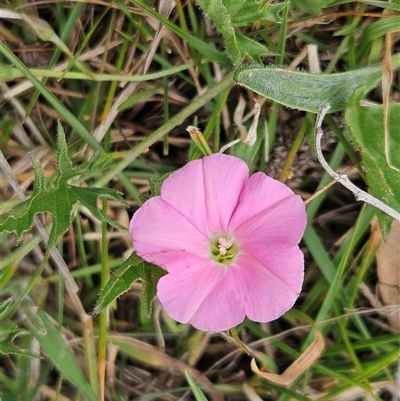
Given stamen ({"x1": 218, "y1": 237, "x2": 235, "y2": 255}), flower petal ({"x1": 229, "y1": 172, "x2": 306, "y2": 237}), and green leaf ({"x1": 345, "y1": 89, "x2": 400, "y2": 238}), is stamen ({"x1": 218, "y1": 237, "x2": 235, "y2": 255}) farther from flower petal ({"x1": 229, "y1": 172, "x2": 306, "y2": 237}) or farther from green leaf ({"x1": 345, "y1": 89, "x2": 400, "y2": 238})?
green leaf ({"x1": 345, "y1": 89, "x2": 400, "y2": 238})

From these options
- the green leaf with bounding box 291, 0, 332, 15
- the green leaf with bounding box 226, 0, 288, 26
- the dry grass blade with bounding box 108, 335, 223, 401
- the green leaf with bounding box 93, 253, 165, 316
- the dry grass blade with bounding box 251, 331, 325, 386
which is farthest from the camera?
the dry grass blade with bounding box 108, 335, 223, 401

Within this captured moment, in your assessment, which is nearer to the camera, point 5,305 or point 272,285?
point 272,285

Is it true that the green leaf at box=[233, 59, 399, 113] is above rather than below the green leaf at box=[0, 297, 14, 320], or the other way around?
above

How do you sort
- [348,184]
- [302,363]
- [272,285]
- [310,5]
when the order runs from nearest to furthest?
[272,285], [348,184], [310,5], [302,363]

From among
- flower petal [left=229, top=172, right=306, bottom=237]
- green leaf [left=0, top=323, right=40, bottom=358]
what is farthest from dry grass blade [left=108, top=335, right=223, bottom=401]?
flower petal [left=229, top=172, right=306, bottom=237]

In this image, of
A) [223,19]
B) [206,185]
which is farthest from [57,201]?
[223,19]

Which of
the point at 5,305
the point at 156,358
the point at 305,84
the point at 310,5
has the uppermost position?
the point at 310,5

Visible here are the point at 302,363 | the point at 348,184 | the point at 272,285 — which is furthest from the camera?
the point at 302,363

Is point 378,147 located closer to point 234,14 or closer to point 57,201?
point 234,14
